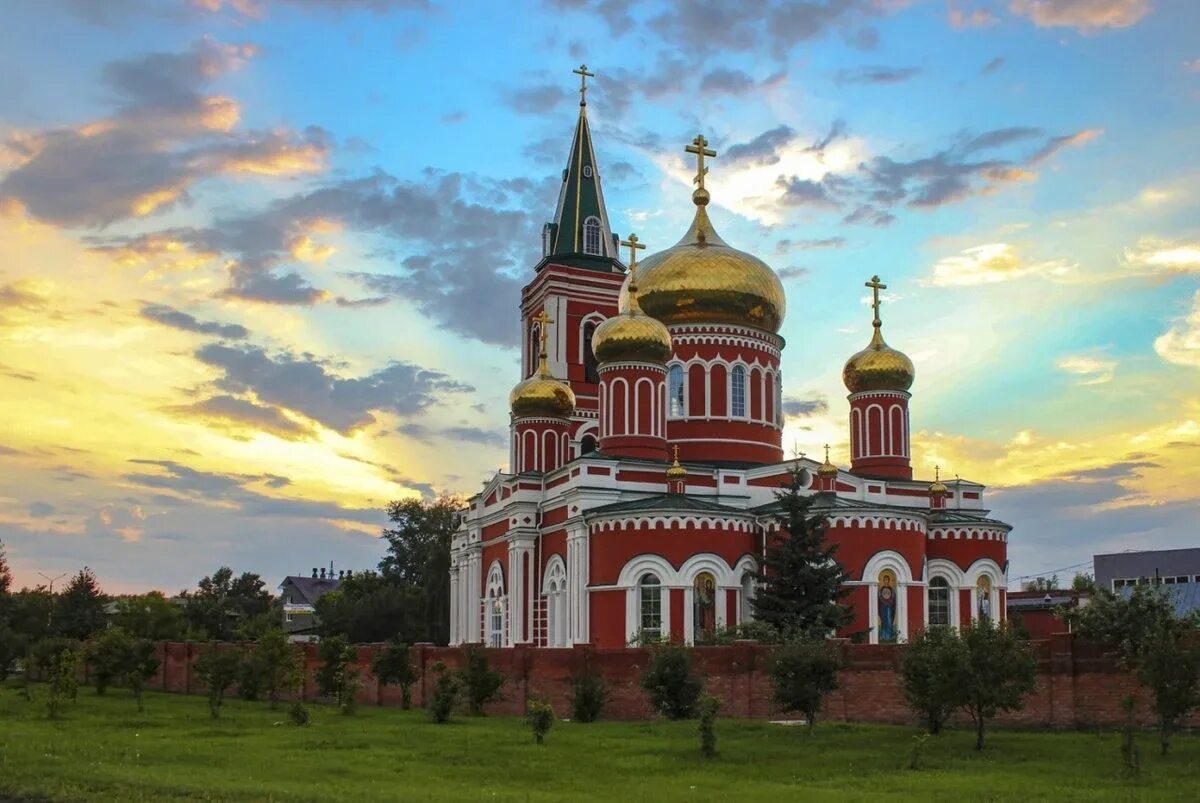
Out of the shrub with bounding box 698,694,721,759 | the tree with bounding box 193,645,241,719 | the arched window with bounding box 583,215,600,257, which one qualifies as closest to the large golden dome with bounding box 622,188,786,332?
the arched window with bounding box 583,215,600,257

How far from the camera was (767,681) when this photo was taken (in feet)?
73.7

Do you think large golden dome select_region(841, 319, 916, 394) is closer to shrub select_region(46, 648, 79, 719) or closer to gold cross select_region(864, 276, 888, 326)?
gold cross select_region(864, 276, 888, 326)

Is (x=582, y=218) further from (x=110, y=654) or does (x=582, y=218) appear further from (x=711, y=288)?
(x=110, y=654)

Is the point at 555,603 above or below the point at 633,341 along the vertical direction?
below

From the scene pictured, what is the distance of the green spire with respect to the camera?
4647cm

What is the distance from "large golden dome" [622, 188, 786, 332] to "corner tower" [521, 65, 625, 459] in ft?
21.1

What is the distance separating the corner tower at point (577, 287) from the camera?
44219mm

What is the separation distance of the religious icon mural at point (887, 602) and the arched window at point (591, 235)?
19597 millimetres

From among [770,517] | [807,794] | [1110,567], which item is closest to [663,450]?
[770,517]

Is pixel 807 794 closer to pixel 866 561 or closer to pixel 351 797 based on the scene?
pixel 351 797

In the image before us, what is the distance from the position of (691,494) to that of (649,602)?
4.18 metres

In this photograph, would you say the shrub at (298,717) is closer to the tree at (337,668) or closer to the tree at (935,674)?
the tree at (337,668)

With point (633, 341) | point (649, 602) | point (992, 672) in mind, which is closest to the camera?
point (992, 672)

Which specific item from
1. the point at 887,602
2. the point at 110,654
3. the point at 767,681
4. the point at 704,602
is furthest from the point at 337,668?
the point at 887,602
